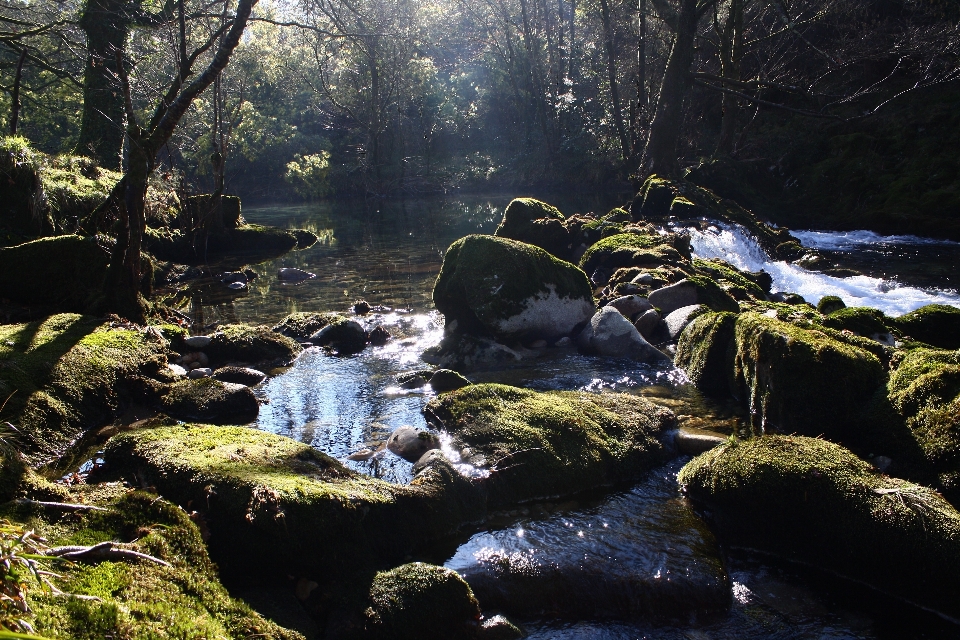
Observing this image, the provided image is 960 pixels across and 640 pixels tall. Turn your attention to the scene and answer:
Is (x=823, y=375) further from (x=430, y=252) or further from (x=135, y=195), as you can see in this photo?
(x=430, y=252)

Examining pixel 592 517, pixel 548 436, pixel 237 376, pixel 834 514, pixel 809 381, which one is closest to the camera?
pixel 834 514

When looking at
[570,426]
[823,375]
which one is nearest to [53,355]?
[570,426]

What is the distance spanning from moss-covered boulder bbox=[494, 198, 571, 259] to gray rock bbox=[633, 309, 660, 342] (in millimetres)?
4932

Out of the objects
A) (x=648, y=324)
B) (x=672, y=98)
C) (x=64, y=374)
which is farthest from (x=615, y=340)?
(x=672, y=98)

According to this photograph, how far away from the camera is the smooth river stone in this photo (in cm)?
398

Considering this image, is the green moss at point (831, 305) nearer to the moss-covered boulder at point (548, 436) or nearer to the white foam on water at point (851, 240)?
the moss-covered boulder at point (548, 436)

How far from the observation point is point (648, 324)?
30.9 feet

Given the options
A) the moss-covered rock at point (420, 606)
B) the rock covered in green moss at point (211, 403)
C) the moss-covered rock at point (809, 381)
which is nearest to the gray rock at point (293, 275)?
the rock covered in green moss at point (211, 403)

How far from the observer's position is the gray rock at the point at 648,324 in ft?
30.9

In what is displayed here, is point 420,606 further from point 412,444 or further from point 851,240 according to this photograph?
point 851,240

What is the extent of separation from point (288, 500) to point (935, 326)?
7678mm

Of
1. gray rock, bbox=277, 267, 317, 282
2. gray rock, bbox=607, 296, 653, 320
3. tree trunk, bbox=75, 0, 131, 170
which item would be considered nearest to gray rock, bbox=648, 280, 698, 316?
gray rock, bbox=607, 296, 653, 320

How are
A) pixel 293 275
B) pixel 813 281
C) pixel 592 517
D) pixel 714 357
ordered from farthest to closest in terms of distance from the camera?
pixel 293 275 < pixel 813 281 < pixel 714 357 < pixel 592 517

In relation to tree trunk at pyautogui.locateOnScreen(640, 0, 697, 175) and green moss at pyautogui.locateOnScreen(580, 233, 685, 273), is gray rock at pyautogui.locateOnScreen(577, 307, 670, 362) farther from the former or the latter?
tree trunk at pyautogui.locateOnScreen(640, 0, 697, 175)
